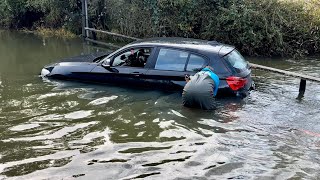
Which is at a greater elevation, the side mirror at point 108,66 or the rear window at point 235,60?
the rear window at point 235,60

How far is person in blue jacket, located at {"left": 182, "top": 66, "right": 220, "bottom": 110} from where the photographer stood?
24.9 feet

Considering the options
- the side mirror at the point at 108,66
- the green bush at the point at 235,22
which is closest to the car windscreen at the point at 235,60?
the side mirror at the point at 108,66

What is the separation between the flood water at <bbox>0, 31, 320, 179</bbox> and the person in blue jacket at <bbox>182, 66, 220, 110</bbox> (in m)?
0.16

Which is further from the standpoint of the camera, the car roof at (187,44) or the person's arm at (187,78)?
the car roof at (187,44)

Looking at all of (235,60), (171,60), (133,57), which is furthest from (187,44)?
(133,57)

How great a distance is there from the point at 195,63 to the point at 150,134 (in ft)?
7.58

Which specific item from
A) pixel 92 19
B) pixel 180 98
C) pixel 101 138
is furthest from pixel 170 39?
pixel 92 19

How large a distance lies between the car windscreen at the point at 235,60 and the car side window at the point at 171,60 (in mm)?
885

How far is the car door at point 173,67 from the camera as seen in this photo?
840cm

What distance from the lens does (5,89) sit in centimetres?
938

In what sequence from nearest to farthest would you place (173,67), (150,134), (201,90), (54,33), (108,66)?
(150,134)
(201,90)
(173,67)
(108,66)
(54,33)

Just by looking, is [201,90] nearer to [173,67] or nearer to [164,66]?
[173,67]

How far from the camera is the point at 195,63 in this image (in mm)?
8383

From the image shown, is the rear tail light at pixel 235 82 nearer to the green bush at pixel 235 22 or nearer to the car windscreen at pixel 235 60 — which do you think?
the car windscreen at pixel 235 60
